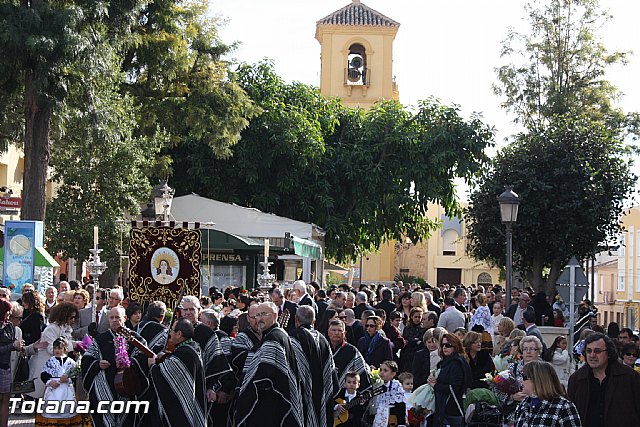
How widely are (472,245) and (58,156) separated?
1568cm

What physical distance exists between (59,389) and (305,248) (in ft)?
52.8

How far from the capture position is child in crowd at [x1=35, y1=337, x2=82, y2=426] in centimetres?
1259

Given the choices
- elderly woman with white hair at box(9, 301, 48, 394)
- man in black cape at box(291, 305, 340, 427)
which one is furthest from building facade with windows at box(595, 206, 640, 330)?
man in black cape at box(291, 305, 340, 427)

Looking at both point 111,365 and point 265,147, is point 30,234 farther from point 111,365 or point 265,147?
point 265,147

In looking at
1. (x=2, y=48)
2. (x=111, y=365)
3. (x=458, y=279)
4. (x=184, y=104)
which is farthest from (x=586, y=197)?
(x=458, y=279)

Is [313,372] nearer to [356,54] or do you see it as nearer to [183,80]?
[183,80]

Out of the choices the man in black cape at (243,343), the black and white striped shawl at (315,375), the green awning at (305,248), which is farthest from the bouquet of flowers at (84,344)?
the green awning at (305,248)

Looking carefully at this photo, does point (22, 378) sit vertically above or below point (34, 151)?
below

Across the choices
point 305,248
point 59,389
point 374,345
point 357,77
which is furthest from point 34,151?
point 357,77

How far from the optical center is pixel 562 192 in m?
34.5

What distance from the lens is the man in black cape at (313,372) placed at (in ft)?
35.3

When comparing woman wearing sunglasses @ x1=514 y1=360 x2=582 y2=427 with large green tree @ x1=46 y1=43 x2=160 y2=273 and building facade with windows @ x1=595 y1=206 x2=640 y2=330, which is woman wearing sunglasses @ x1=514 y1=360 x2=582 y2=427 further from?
building facade with windows @ x1=595 y1=206 x2=640 y2=330

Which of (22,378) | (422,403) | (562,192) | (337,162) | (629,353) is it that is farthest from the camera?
(337,162)

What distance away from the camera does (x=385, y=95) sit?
59500 millimetres
